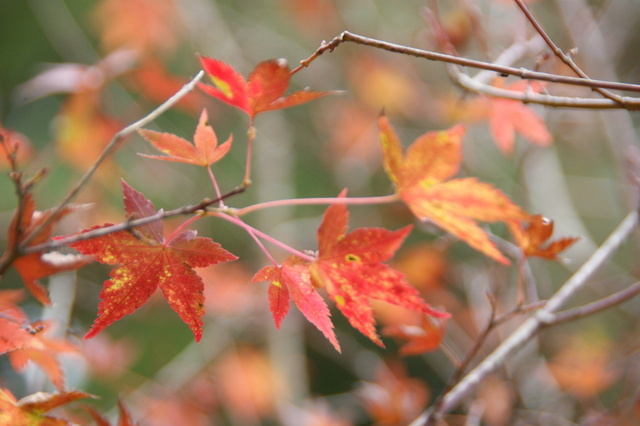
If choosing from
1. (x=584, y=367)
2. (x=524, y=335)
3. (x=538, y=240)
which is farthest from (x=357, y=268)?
(x=584, y=367)

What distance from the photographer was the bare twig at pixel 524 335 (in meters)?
0.66

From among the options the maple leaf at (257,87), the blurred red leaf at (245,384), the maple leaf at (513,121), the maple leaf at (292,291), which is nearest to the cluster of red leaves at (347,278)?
the maple leaf at (292,291)

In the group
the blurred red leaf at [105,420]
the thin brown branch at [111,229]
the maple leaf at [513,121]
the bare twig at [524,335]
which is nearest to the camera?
the thin brown branch at [111,229]

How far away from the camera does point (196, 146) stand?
1.54 ft

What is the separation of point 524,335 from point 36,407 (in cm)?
61

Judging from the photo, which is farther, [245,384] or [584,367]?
[245,384]

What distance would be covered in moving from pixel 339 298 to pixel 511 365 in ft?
4.07

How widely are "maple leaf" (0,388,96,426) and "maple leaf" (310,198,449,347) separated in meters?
0.24

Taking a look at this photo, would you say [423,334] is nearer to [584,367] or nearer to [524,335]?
[524,335]

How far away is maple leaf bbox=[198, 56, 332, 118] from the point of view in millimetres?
441

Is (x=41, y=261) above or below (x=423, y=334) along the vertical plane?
above

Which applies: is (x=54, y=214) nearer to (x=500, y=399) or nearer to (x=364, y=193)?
(x=500, y=399)

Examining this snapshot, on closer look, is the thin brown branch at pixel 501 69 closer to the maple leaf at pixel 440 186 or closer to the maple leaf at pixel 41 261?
the maple leaf at pixel 440 186

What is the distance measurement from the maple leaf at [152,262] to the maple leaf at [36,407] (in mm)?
98
